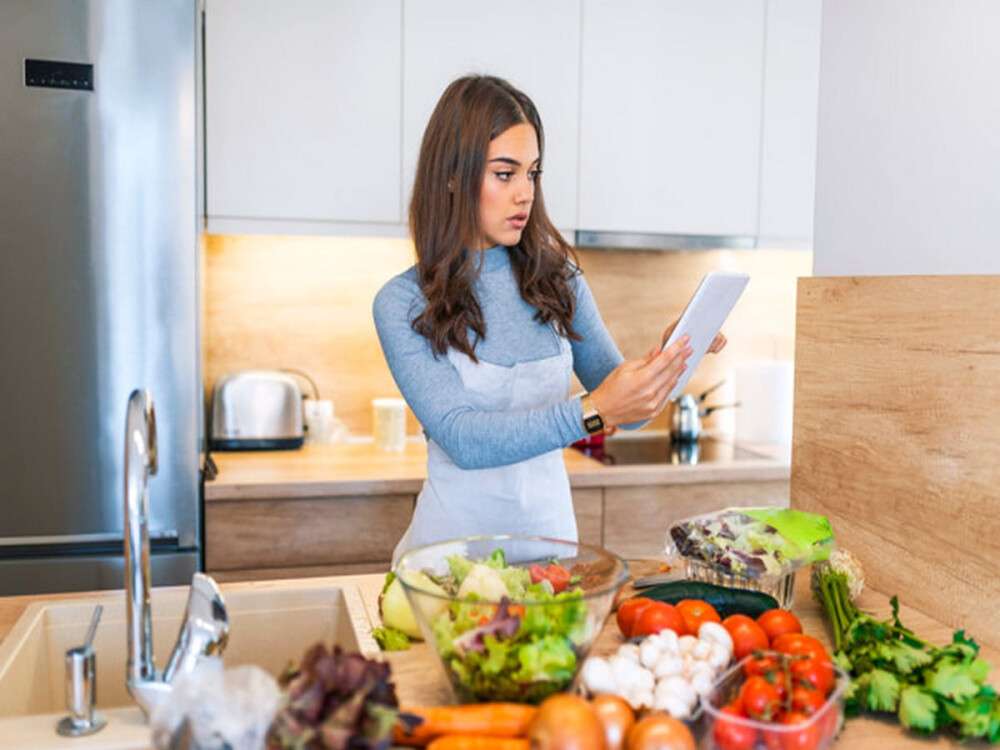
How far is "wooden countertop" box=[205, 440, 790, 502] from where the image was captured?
2.28 metres

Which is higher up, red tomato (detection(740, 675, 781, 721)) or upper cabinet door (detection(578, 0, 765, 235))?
upper cabinet door (detection(578, 0, 765, 235))

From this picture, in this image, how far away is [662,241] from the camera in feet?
9.04

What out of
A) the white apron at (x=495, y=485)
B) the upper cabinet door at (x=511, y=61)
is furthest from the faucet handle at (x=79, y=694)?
the upper cabinet door at (x=511, y=61)

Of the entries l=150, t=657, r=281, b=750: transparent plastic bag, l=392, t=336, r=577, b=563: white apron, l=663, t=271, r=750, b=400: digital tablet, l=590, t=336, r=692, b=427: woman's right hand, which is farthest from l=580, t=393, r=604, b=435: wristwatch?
l=150, t=657, r=281, b=750: transparent plastic bag

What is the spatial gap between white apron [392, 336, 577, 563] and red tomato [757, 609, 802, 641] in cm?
69

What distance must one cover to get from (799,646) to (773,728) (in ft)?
0.65

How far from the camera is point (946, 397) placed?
4.36 ft

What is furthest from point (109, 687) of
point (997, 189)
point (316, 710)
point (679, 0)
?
point (679, 0)

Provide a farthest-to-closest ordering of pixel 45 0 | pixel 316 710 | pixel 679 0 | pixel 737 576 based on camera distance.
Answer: pixel 679 0 < pixel 45 0 < pixel 737 576 < pixel 316 710

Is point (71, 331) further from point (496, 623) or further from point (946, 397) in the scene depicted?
point (946, 397)

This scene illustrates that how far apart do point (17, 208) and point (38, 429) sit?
0.47 metres

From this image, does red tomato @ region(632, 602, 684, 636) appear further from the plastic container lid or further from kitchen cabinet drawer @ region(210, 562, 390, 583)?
kitchen cabinet drawer @ region(210, 562, 390, 583)

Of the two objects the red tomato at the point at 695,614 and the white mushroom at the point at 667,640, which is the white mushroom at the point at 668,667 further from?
the red tomato at the point at 695,614

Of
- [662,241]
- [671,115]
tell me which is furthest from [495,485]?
[671,115]
